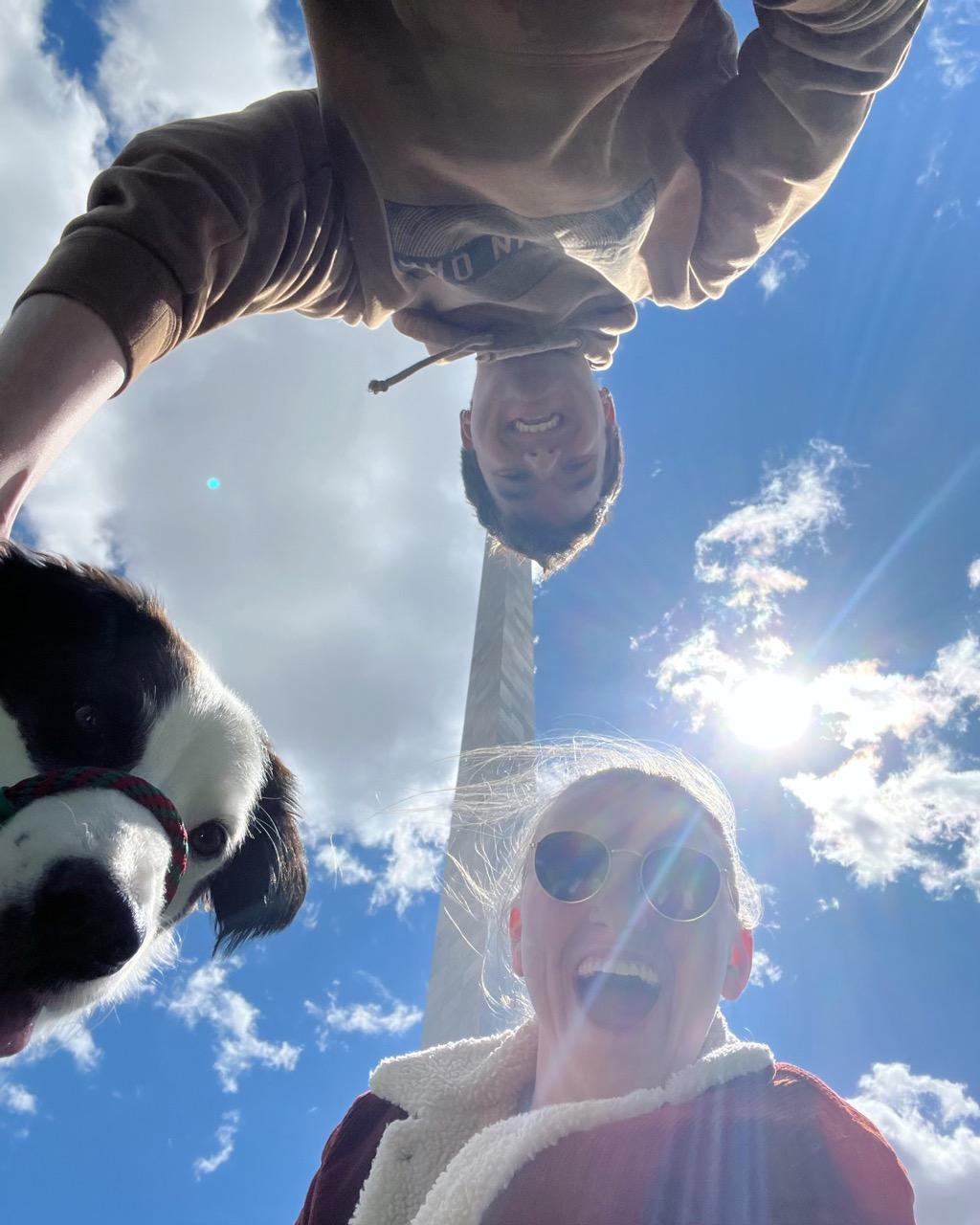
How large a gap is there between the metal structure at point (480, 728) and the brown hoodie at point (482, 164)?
4.97 ft

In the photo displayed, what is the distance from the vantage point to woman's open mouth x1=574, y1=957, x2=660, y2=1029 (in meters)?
1.26

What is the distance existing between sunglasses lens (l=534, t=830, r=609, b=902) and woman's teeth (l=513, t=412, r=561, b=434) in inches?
48.2

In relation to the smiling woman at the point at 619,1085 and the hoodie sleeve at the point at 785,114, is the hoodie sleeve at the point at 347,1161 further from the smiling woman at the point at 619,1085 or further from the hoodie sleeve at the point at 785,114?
the hoodie sleeve at the point at 785,114

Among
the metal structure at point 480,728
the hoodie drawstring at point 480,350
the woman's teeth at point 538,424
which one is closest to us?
the hoodie drawstring at point 480,350

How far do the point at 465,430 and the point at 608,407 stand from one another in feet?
1.62

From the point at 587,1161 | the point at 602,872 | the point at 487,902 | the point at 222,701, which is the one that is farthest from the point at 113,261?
the point at 487,902

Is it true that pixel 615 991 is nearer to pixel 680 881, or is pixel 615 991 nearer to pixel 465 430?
pixel 680 881

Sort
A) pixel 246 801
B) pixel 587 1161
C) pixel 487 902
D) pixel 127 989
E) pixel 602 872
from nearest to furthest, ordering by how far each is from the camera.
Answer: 1. pixel 587 1161
2. pixel 127 989
3. pixel 246 801
4. pixel 602 872
5. pixel 487 902

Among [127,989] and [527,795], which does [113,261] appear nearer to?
[127,989]

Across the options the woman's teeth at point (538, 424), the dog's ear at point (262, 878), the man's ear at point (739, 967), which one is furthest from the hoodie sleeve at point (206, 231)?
the man's ear at point (739, 967)

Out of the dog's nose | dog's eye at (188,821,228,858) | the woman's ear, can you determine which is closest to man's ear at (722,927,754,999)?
the woman's ear

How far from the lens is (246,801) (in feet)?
4.13

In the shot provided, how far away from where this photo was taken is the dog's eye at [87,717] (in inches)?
41.6

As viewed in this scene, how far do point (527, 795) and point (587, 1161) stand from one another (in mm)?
1122
